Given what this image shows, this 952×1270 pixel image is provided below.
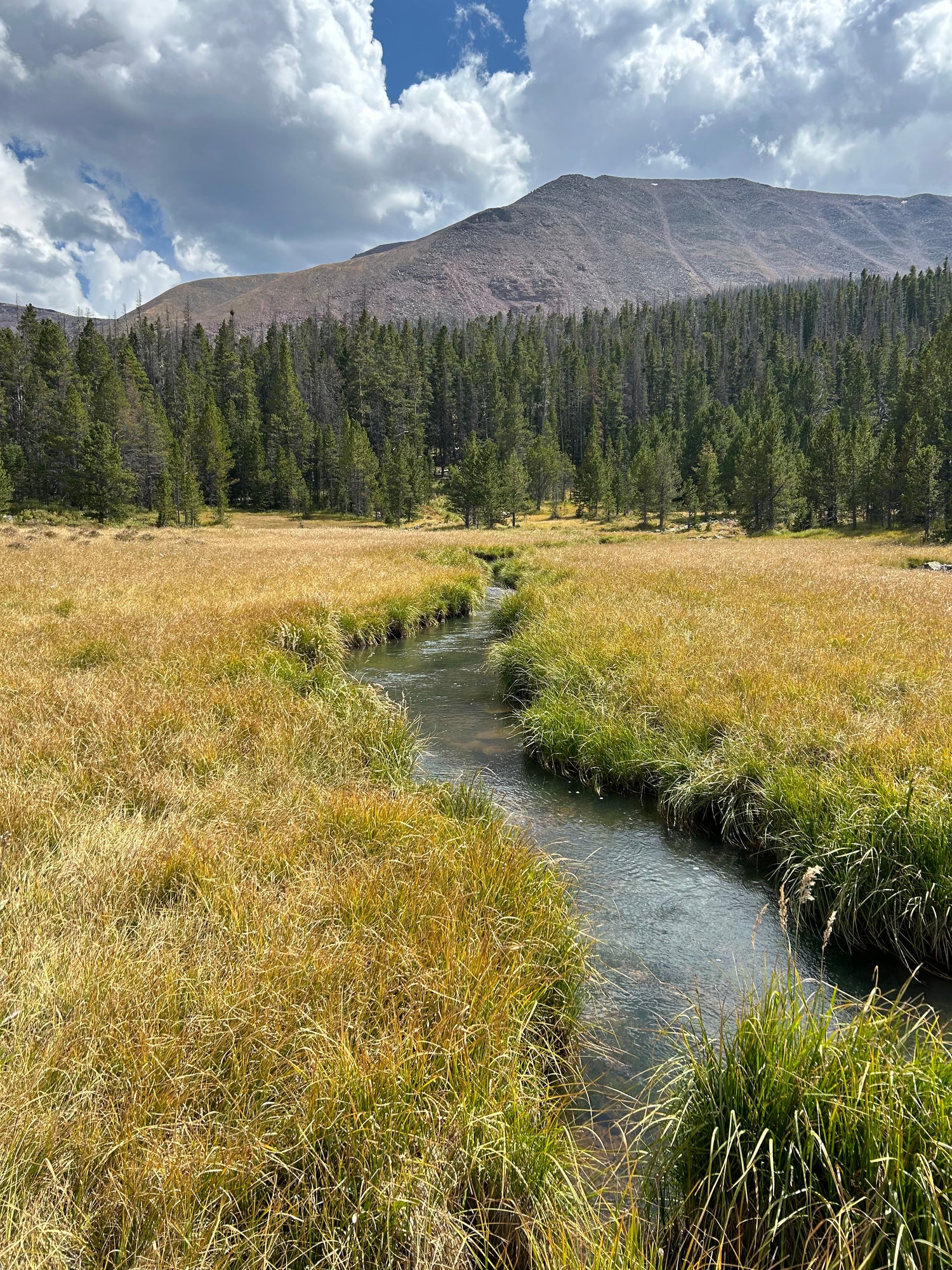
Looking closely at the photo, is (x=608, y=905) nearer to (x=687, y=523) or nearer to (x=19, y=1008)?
(x=19, y=1008)

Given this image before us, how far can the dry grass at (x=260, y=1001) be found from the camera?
7.12ft

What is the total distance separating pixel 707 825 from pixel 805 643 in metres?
4.67

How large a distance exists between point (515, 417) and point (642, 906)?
8936 cm

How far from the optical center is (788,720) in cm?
716

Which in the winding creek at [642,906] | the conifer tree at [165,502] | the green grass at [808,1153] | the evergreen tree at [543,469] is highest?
the evergreen tree at [543,469]

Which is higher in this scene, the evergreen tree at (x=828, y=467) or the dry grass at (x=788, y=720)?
the evergreen tree at (x=828, y=467)

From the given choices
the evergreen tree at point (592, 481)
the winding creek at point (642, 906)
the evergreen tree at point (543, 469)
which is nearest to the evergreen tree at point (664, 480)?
the evergreen tree at point (592, 481)

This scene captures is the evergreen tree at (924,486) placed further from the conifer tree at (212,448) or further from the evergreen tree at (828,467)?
the conifer tree at (212,448)

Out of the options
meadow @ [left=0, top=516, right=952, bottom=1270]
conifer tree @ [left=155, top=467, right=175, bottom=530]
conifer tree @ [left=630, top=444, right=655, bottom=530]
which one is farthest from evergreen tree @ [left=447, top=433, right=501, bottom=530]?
meadow @ [left=0, top=516, right=952, bottom=1270]

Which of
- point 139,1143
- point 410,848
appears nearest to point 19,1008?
point 139,1143

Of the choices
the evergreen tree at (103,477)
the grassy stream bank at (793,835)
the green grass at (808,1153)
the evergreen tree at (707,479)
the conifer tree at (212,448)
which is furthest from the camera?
the conifer tree at (212,448)

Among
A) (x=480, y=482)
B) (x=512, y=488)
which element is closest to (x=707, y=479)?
(x=512, y=488)

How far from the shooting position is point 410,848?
473 cm

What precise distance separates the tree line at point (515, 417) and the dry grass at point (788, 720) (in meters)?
46.3
